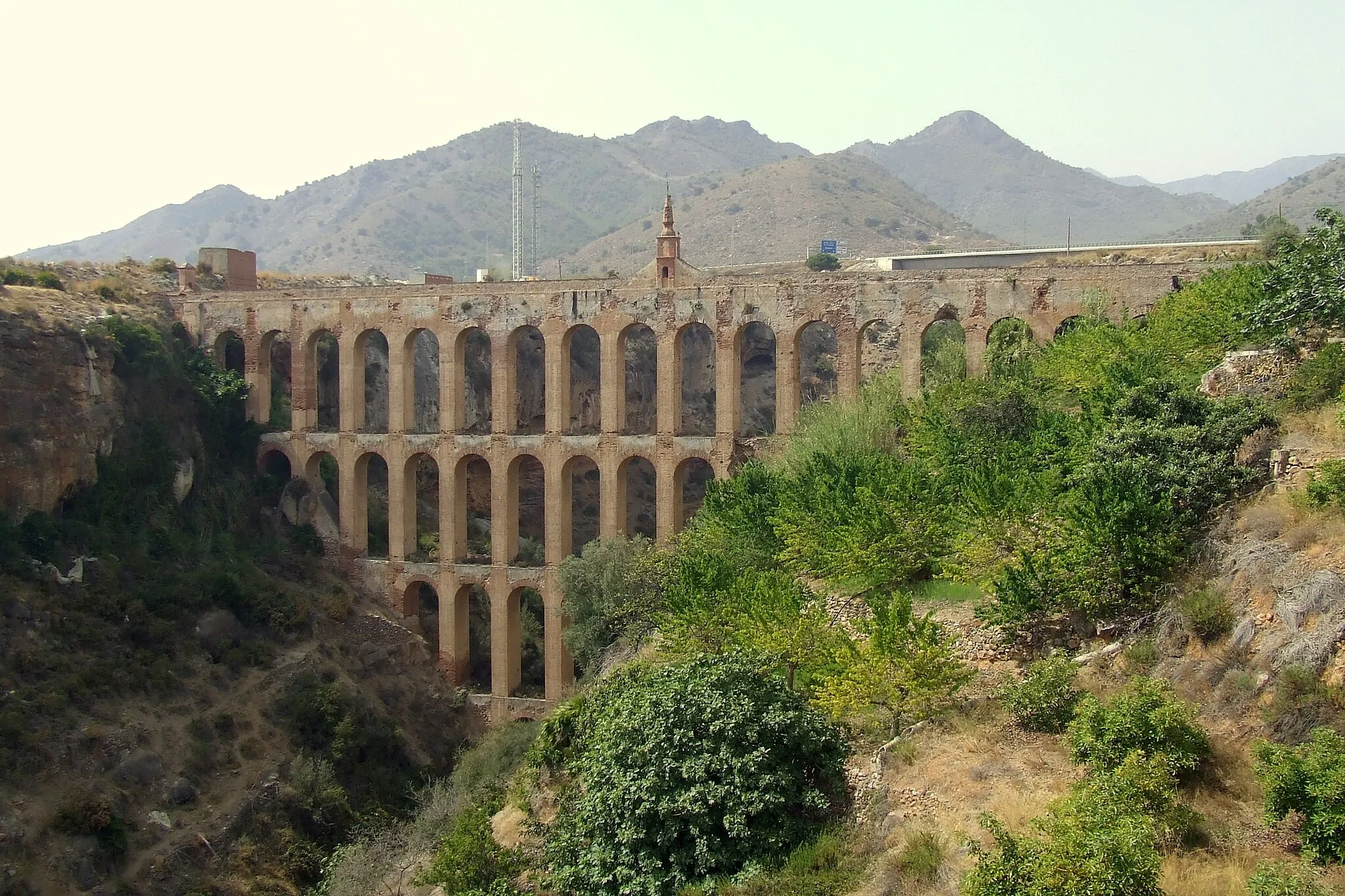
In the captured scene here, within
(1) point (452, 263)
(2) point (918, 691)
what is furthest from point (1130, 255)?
(1) point (452, 263)

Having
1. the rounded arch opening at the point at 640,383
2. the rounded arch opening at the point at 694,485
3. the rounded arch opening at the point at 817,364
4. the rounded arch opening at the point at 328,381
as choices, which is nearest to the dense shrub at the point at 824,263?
the rounded arch opening at the point at 817,364

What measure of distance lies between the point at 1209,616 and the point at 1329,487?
2.01 metres

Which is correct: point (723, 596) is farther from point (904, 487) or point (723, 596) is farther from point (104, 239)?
point (104, 239)

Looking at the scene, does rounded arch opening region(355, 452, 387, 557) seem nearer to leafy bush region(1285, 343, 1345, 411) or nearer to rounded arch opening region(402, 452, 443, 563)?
rounded arch opening region(402, 452, 443, 563)

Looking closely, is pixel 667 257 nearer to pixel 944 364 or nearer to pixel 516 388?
pixel 516 388

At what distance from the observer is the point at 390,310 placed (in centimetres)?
3419

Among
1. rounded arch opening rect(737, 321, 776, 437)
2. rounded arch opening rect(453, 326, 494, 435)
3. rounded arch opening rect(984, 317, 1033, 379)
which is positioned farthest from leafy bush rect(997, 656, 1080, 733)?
rounded arch opening rect(737, 321, 776, 437)

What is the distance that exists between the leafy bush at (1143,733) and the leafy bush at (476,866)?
7714 mm

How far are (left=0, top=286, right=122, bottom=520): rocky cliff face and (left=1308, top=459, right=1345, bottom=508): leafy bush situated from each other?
26.9 meters

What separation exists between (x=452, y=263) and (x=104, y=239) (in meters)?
81.0

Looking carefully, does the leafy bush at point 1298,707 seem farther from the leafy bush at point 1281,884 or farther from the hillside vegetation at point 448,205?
the hillside vegetation at point 448,205

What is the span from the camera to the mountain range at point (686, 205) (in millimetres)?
87000

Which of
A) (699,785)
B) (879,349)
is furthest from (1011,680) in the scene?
(879,349)

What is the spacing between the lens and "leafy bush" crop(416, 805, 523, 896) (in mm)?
15438
